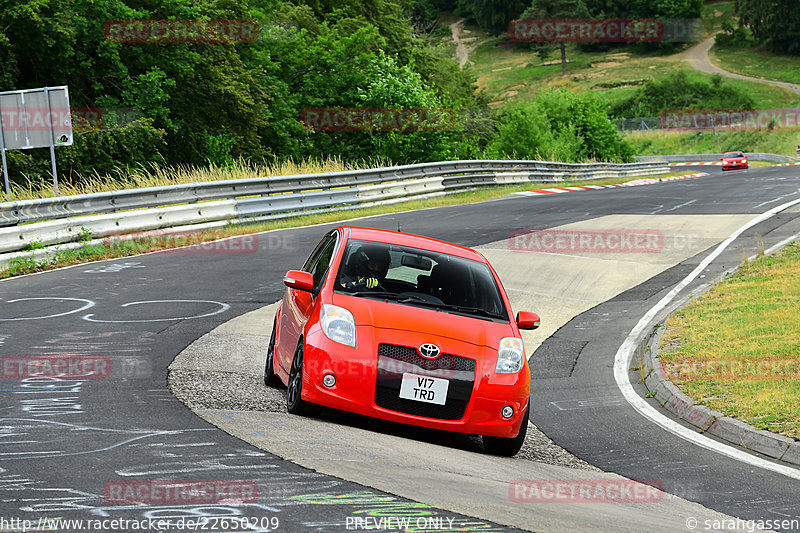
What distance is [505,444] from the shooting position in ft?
24.6

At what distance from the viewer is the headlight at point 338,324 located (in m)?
7.38

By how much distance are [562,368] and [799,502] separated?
506cm

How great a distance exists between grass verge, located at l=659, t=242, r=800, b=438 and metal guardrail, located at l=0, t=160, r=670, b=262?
10456 mm

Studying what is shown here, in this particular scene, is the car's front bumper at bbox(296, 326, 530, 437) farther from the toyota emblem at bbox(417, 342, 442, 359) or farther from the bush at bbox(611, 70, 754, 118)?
the bush at bbox(611, 70, 754, 118)

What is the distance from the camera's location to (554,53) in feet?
536

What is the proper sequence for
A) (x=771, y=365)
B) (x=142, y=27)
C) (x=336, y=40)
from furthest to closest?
1. (x=336, y=40)
2. (x=142, y=27)
3. (x=771, y=365)

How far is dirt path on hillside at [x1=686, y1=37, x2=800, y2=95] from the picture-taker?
125 metres

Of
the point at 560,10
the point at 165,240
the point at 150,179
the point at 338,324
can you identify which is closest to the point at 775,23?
the point at 560,10

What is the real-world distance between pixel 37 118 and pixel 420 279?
1259 cm

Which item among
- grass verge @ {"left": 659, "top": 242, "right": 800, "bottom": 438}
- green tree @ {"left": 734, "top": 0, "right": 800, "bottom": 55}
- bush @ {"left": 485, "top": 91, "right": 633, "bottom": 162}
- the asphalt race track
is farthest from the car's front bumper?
green tree @ {"left": 734, "top": 0, "right": 800, "bottom": 55}

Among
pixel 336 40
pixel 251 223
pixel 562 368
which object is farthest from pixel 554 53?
pixel 562 368

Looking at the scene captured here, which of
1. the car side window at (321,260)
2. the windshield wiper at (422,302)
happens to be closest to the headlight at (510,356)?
the windshield wiper at (422,302)

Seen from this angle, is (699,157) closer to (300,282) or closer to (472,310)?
(472,310)

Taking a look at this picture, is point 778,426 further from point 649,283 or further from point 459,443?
point 649,283
